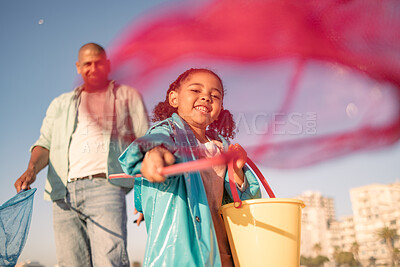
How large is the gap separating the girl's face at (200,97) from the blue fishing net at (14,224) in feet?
5.67

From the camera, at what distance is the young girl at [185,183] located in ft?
5.09

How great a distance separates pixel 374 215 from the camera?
9325 cm

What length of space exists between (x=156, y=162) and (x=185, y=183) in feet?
1.01

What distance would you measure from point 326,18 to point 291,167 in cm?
72

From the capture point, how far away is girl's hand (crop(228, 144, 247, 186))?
190cm

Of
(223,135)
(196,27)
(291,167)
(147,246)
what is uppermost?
(196,27)

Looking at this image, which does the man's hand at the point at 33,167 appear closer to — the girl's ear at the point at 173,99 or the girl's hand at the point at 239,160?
the girl's ear at the point at 173,99

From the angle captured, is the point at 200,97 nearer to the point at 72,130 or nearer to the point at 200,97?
the point at 200,97

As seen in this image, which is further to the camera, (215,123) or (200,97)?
(215,123)

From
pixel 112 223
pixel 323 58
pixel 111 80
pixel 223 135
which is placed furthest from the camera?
pixel 112 223

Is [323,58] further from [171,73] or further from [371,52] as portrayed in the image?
[171,73]

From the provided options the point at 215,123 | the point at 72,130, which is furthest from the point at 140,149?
the point at 72,130

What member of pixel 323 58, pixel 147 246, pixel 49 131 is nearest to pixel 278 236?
pixel 147 246

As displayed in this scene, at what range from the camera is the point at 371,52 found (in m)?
1.38
